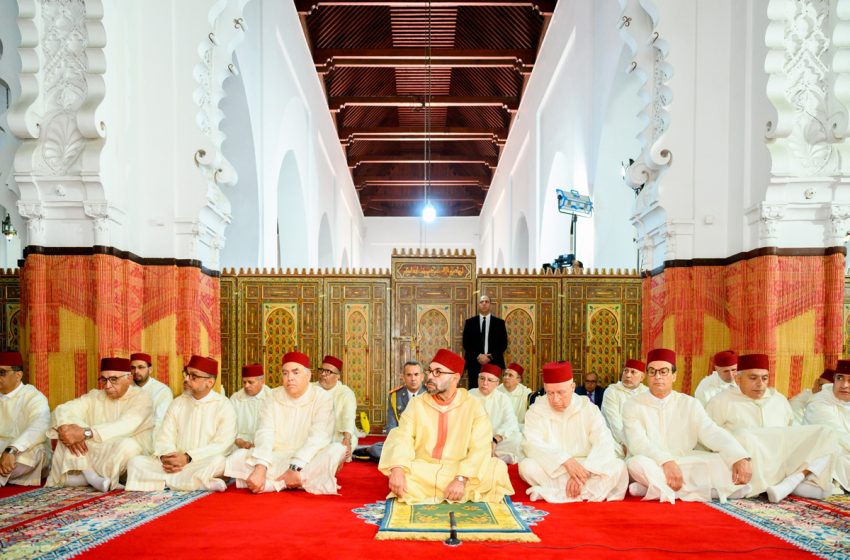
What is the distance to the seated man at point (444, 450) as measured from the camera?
4.05m

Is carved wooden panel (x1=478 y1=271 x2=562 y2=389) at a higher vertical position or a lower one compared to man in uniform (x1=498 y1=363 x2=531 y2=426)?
higher

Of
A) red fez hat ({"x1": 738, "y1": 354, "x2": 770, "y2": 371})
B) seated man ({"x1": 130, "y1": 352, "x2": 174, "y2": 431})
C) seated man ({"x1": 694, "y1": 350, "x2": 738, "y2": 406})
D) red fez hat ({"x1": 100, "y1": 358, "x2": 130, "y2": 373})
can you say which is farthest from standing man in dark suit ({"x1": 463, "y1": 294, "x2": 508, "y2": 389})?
red fez hat ({"x1": 100, "y1": 358, "x2": 130, "y2": 373})

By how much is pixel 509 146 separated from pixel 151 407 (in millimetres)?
13537

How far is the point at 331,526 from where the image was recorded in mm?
3627

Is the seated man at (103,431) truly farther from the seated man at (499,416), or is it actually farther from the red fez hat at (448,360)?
the seated man at (499,416)

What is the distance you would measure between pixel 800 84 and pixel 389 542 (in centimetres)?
510

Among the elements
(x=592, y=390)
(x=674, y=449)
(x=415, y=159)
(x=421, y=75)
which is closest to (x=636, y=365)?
(x=674, y=449)

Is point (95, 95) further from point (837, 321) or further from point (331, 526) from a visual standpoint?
point (837, 321)

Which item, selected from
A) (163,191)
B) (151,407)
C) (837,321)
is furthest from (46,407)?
(837,321)

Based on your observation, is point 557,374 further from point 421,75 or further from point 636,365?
point 421,75

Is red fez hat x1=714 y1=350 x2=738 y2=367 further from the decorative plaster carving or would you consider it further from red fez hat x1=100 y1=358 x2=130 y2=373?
red fez hat x1=100 y1=358 x2=130 y2=373

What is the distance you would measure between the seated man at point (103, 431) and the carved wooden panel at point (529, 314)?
3940 millimetres

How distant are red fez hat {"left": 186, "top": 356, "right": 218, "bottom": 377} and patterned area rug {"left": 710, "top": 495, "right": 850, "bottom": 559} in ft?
10.9

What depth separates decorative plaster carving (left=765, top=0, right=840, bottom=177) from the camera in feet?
19.4
